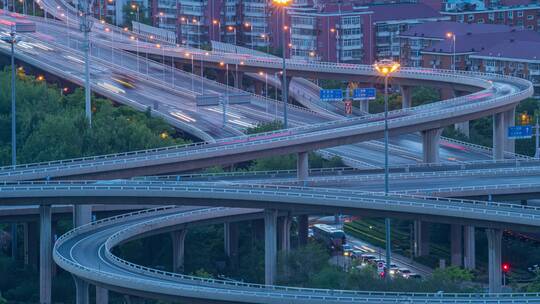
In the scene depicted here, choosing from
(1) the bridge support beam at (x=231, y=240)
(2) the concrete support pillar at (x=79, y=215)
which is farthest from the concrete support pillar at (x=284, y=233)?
(2) the concrete support pillar at (x=79, y=215)

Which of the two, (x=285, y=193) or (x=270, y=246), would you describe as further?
(x=270, y=246)

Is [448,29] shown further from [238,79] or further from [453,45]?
[238,79]

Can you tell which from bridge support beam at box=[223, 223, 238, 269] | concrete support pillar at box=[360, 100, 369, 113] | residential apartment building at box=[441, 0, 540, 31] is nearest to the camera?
bridge support beam at box=[223, 223, 238, 269]

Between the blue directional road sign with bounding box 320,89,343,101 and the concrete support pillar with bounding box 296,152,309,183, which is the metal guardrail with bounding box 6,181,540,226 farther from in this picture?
the blue directional road sign with bounding box 320,89,343,101

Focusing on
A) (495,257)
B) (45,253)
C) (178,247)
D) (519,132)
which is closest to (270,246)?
(178,247)

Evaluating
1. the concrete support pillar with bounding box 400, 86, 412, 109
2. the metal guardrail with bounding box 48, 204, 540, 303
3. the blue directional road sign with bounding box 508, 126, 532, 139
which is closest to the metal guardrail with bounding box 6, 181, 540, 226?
the metal guardrail with bounding box 48, 204, 540, 303

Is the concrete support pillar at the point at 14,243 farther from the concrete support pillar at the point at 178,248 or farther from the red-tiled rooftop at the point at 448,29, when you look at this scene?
the red-tiled rooftop at the point at 448,29
